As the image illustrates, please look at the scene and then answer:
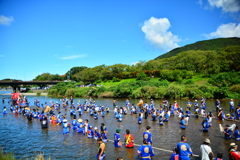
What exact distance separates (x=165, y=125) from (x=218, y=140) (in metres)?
6.55

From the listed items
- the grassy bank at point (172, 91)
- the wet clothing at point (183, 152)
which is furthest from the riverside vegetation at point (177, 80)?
the wet clothing at point (183, 152)

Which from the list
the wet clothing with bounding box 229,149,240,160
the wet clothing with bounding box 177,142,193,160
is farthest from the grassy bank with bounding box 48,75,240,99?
the wet clothing with bounding box 177,142,193,160

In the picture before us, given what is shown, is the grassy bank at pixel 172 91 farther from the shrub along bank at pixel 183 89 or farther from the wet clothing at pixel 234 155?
the wet clothing at pixel 234 155

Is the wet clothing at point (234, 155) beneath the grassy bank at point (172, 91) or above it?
beneath

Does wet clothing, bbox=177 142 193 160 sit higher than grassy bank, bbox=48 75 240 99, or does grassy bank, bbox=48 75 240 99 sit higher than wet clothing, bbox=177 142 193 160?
grassy bank, bbox=48 75 240 99

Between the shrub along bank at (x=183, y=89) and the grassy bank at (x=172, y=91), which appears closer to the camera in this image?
the grassy bank at (x=172, y=91)

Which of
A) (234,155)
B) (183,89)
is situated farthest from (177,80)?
(234,155)

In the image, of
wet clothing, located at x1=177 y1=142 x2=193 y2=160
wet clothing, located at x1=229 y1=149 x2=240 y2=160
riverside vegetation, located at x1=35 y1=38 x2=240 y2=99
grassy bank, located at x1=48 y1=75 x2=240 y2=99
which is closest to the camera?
wet clothing, located at x1=229 y1=149 x2=240 y2=160

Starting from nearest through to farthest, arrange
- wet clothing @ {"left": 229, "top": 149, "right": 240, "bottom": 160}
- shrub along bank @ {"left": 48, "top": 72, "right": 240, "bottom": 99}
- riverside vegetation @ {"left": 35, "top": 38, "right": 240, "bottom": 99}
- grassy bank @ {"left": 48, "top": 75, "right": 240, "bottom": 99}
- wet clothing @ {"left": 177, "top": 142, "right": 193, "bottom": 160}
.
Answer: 1. wet clothing @ {"left": 229, "top": 149, "right": 240, "bottom": 160}
2. wet clothing @ {"left": 177, "top": 142, "right": 193, "bottom": 160}
3. grassy bank @ {"left": 48, "top": 75, "right": 240, "bottom": 99}
4. shrub along bank @ {"left": 48, "top": 72, "right": 240, "bottom": 99}
5. riverside vegetation @ {"left": 35, "top": 38, "right": 240, "bottom": 99}

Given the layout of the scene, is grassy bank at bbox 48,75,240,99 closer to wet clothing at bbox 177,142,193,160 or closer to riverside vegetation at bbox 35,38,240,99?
riverside vegetation at bbox 35,38,240,99

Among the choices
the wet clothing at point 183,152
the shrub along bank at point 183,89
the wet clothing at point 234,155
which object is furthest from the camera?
the shrub along bank at point 183,89

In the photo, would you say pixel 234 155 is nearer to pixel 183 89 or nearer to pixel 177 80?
pixel 183 89

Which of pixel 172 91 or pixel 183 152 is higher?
pixel 172 91

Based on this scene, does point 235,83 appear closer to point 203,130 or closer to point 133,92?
point 133,92
